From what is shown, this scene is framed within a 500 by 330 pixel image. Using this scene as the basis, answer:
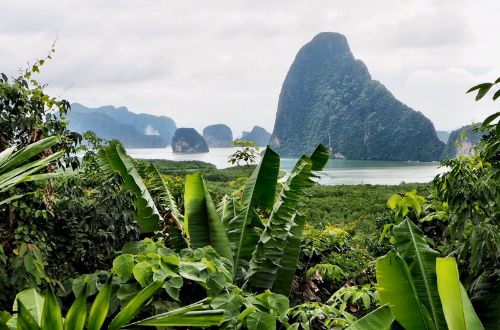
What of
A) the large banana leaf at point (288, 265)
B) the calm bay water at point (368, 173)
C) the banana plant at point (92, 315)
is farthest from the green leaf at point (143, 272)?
the calm bay water at point (368, 173)

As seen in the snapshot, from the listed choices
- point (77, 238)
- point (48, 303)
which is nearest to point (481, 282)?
point (48, 303)

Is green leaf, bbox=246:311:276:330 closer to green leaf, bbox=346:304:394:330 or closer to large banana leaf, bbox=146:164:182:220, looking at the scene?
green leaf, bbox=346:304:394:330

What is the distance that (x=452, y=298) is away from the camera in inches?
79.0

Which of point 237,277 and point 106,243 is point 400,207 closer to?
point 237,277

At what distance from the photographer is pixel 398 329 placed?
2316 millimetres

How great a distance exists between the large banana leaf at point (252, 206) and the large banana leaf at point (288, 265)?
23 cm

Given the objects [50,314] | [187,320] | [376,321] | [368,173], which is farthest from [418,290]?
[368,173]

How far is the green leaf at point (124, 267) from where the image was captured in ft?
6.27

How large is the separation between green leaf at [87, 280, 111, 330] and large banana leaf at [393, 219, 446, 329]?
1.67 meters

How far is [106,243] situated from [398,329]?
184 centimetres

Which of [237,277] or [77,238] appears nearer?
[77,238]

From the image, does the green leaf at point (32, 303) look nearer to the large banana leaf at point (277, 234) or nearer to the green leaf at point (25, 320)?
the green leaf at point (25, 320)

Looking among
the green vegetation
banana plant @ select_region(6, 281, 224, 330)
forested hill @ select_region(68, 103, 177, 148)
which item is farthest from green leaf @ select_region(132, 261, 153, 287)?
forested hill @ select_region(68, 103, 177, 148)

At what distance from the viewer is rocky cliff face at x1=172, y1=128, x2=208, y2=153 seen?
85562mm
